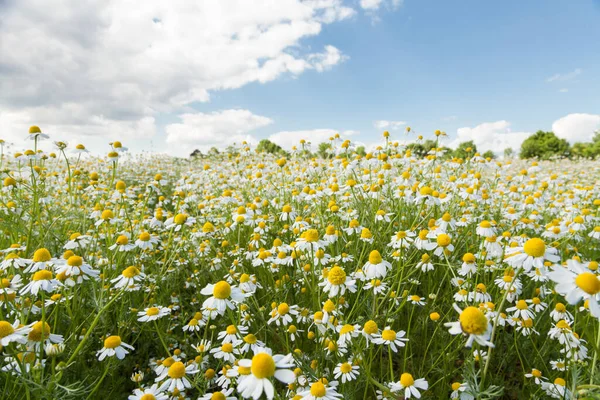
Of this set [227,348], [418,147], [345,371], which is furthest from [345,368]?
[418,147]

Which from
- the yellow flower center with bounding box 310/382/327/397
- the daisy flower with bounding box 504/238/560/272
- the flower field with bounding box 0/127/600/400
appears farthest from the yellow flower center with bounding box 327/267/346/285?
the daisy flower with bounding box 504/238/560/272

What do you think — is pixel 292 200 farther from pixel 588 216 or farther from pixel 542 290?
pixel 588 216

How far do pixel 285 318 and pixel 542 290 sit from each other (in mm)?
2458

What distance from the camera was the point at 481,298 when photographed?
260cm

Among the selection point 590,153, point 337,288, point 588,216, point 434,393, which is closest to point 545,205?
point 588,216

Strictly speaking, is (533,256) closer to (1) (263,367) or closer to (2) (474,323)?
(2) (474,323)

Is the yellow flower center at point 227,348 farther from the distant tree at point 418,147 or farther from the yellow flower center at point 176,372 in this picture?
the distant tree at point 418,147

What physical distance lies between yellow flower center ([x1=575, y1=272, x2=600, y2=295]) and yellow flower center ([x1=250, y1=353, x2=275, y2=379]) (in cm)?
134

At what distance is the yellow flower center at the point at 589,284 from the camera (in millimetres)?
1372

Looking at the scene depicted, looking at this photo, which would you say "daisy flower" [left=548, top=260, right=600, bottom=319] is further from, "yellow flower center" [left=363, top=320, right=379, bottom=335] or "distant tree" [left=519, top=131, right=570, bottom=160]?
"distant tree" [left=519, top=131, right=570, bottom=160]

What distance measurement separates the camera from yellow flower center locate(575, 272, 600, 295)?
137 centimetres

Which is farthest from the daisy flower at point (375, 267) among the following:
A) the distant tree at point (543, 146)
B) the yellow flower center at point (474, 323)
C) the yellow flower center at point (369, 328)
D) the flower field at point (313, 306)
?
the distant tree at point (543, 146)

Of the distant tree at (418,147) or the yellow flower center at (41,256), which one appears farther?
the distant tree at (418,147)

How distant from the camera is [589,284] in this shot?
4.52 feet
